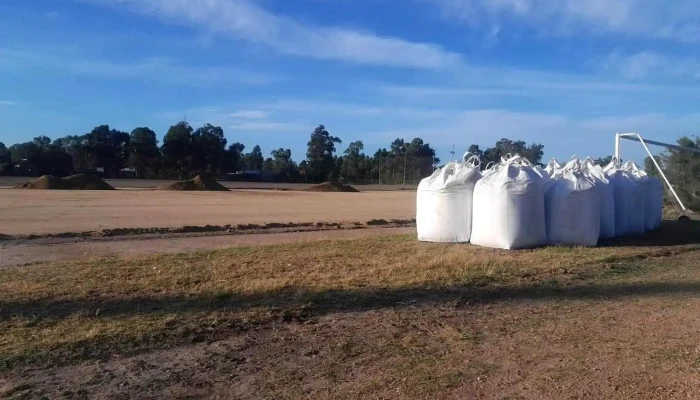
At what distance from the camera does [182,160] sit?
308 ft

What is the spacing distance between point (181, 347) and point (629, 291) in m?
5.97

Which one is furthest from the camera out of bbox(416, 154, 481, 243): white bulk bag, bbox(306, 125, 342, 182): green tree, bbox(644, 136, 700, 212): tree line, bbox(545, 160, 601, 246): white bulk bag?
bbox(306, 125, 342, 182): green tree

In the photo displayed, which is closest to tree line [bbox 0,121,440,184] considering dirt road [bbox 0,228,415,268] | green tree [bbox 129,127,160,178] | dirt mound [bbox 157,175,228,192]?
green tree [bbox 129,127,160,178]

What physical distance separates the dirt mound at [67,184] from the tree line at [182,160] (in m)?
30.2

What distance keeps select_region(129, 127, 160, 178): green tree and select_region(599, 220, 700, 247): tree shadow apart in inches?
3186

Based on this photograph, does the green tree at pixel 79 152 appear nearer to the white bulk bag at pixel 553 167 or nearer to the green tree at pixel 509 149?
the green tree at pixel 509 149

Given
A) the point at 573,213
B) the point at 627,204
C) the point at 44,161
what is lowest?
the point at 573,213

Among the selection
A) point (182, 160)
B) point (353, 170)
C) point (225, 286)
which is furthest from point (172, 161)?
point (225, 286)

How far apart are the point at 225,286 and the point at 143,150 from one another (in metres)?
86.2

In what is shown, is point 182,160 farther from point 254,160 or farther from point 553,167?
point 553,167

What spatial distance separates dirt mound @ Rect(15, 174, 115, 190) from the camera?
51.2 metres

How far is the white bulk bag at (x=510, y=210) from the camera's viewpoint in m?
13.1

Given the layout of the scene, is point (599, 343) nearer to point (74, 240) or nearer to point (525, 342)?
point (525, 342)

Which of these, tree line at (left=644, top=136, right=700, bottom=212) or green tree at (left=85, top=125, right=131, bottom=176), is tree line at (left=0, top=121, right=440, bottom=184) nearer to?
green tree at (left=85, top=125, right=131, bottom=176)
